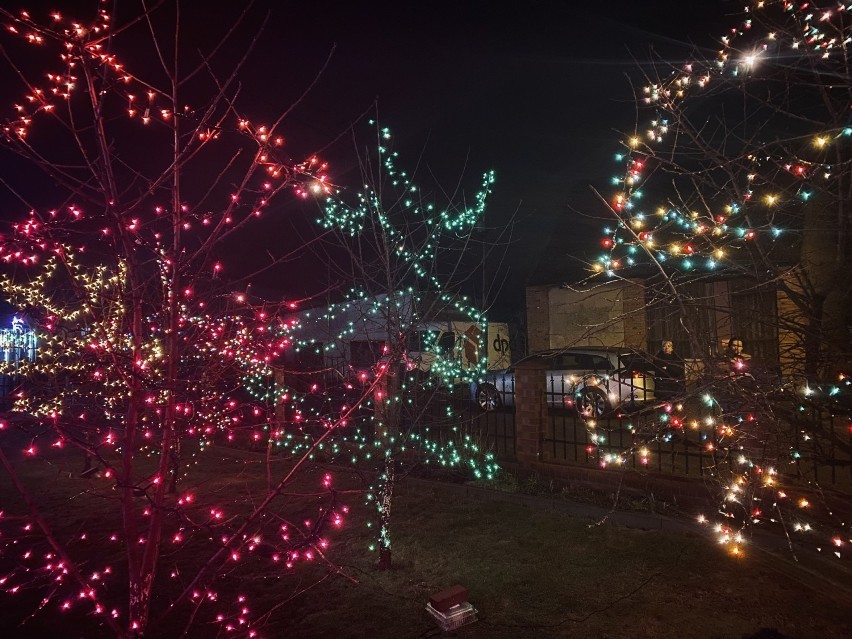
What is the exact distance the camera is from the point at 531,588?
4.30 metres

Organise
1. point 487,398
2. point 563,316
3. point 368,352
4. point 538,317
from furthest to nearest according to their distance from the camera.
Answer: point 538,317 < point 563,316 < point 487,398 < point 368,352

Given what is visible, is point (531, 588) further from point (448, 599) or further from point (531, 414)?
point (531, 414)

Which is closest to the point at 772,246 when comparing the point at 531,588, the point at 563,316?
the point at 531,588

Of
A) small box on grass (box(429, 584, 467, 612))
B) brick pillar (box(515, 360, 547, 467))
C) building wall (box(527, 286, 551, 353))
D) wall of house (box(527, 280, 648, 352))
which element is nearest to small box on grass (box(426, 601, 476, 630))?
small box on grass (box(429, 584, 467, 612))

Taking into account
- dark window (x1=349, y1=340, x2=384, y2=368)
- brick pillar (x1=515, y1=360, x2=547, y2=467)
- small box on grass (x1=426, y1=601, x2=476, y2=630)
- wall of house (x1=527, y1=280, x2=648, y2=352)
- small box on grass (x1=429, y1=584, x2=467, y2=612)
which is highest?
wall of house (x1=527, y1=280, x2=648, y2=352)

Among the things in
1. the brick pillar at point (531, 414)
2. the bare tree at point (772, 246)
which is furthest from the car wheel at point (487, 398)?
the bare tree at point (772, 246)

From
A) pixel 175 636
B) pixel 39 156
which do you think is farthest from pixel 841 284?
pixel 175 636

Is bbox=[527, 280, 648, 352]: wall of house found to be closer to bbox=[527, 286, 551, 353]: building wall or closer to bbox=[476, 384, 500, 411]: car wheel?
bbox=[527, 286, 551, 353]: building wall

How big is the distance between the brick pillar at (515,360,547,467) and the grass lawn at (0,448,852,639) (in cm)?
132

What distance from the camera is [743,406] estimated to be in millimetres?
3922

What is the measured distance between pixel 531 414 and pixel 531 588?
10.4 ft

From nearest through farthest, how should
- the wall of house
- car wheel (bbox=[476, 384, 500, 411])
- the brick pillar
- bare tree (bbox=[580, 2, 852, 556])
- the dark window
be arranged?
1. bare tree (bbox=[580, 2, 852, 556])
2. the dark window
3. car wheel (bbox=[476, 384, 500, 411])
4. the brick pillar
5. the wall of house

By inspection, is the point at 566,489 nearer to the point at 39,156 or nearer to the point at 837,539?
the point at 837,539

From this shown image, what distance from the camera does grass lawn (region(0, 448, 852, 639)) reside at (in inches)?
148
